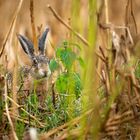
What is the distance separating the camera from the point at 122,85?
1735mm

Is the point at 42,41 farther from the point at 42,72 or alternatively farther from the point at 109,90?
the point at 109,90

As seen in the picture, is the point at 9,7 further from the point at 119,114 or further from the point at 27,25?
the point at 119,114

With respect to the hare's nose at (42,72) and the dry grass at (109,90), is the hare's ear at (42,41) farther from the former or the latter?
the dry grass at (109,90)

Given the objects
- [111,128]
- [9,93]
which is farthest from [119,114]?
[9,93]

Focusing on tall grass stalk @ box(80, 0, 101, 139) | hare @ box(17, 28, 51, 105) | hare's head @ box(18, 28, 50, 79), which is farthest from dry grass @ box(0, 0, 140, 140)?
hare's head @ box(18, 28, 50, 79)

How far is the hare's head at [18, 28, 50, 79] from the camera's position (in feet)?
13.4

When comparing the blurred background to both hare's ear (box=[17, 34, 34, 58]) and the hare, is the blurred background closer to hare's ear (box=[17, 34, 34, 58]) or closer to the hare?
the hare

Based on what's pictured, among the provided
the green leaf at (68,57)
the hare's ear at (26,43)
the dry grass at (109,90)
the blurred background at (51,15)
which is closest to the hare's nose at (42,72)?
the hare's ear at (26,43)

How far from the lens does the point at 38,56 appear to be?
14.0 feet

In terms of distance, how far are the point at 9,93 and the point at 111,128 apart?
0.82 meters

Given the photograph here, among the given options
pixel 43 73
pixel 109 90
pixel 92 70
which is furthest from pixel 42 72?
pixel 92 70

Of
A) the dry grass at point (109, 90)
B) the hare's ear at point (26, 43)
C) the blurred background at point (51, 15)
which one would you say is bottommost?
the dry grass at point (109, 90)

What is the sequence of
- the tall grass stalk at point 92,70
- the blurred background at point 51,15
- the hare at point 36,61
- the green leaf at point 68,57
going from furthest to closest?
the blurred background at point 51,15, the hare at point 36,61, the green leaf at point 68,57, the tall grass stalk at point 92,70

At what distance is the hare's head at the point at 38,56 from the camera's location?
4.09m
